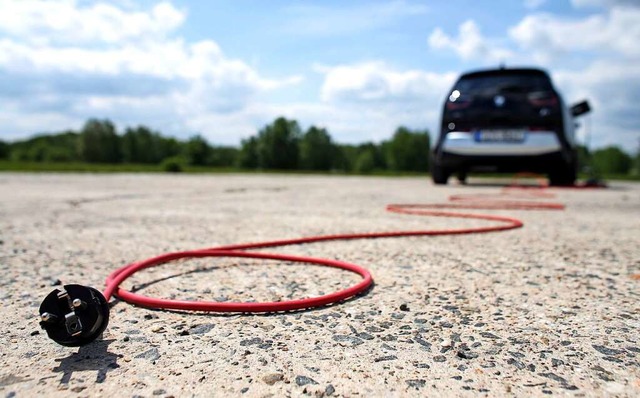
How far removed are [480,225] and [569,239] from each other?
2.62 ft

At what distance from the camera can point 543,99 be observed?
23.1 feet

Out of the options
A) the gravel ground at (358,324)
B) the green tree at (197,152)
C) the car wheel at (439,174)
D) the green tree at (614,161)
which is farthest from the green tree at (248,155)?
the gravel ground at (358,324)

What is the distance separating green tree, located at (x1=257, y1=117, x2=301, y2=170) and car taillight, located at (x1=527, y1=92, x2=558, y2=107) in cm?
7699

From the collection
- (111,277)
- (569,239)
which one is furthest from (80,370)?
(569,239)

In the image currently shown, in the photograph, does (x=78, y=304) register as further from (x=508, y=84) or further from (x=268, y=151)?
(x=268, y=151)

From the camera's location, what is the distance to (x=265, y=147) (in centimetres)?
8531

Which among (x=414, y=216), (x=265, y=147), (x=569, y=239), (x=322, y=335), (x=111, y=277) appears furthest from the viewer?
(x=265, y=147)

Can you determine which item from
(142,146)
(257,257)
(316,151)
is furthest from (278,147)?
(257,257)

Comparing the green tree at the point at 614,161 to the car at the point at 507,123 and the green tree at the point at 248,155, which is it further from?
the car at the point at 507,123

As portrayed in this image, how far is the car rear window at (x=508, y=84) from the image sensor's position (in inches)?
281

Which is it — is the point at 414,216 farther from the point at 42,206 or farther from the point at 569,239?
the point at 42,206

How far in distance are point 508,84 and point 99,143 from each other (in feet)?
295

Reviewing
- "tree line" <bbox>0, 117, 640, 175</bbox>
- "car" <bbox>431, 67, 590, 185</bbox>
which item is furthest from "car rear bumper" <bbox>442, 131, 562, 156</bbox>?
"tree line" <bbox>0, 117, 640, 175</bbox>

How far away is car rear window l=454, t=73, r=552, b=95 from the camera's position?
715 centimetres
